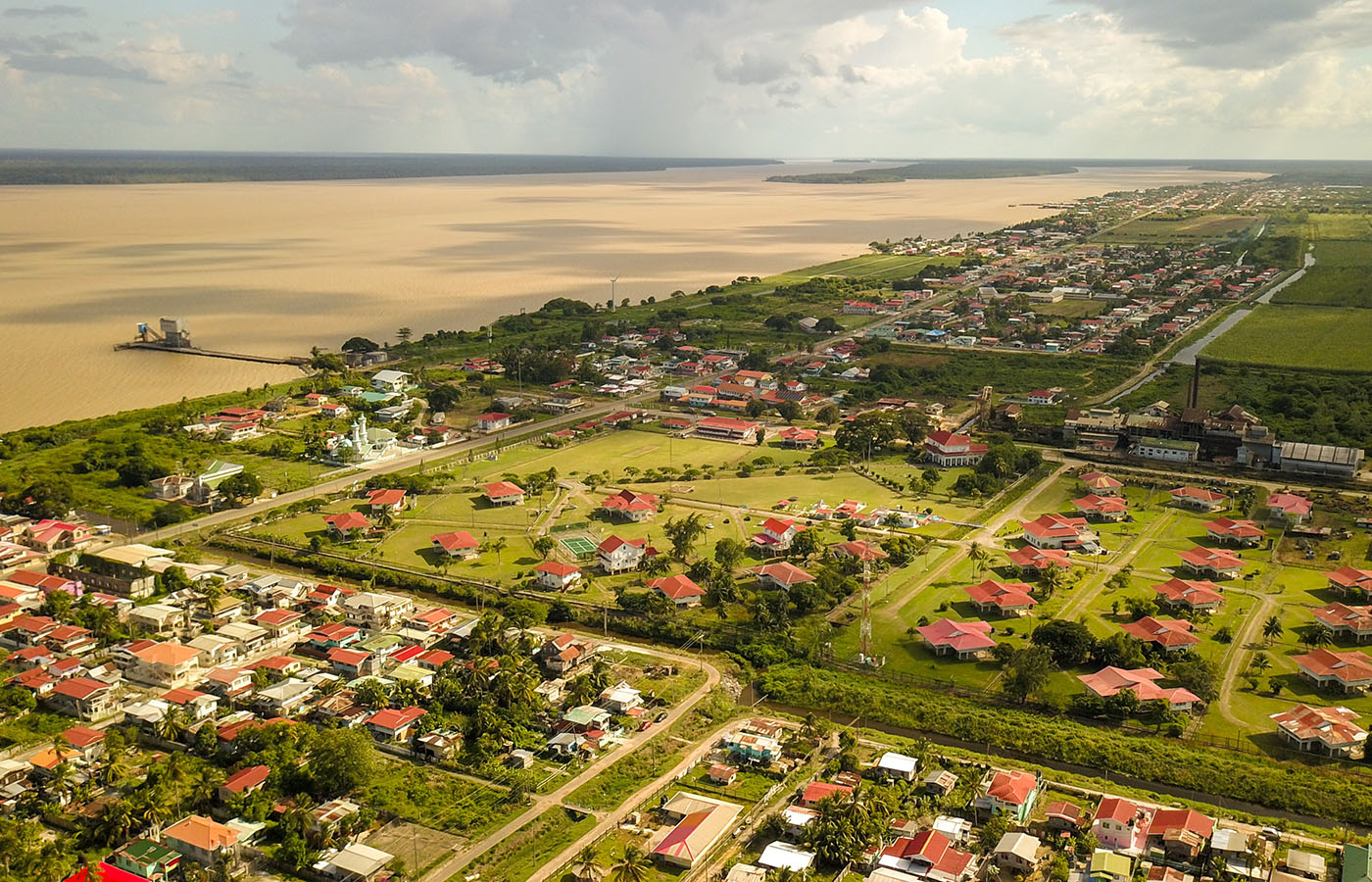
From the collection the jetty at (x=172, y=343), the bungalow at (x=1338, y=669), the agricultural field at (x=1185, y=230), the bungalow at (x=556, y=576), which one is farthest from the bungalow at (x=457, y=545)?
the agricultural field at (x=1185, y=230)

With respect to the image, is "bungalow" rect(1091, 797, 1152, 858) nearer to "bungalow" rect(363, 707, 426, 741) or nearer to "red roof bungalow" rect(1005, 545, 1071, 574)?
"red roof bungalow" rect(1005, 545, 1071, 574)

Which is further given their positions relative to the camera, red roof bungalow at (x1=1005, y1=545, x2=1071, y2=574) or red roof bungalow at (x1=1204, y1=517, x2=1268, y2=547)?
red roof bungalow at (x1=1204, y1=517, x2=1268, y2=547)

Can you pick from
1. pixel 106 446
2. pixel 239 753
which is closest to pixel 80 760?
pixel 239 753

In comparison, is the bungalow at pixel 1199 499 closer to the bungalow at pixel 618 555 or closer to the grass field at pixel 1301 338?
the bungalow at pixel 618 555

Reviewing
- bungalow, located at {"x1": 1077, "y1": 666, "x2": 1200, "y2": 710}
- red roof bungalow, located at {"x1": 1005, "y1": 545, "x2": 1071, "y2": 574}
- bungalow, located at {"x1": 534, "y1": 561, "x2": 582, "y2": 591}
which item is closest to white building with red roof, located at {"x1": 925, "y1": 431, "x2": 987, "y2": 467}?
red roof bungalow, located at {"x1": 1005, "y1": 545, "x2": 1071, "y2": 574}

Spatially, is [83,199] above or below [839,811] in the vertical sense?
above

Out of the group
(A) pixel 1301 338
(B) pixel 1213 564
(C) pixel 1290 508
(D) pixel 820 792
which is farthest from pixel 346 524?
(A) pixel 1301 338

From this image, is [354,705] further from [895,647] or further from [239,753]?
[895,647]
